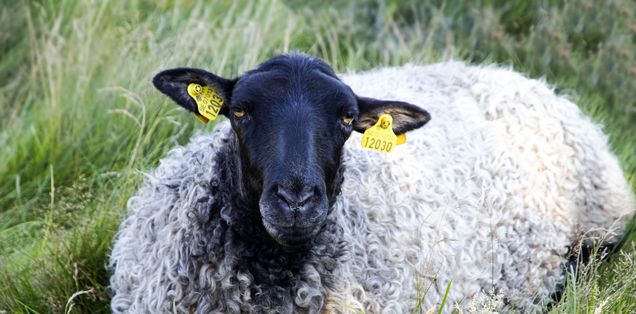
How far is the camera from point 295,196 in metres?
3.49

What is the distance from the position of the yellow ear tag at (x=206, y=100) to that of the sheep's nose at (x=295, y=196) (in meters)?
0.65

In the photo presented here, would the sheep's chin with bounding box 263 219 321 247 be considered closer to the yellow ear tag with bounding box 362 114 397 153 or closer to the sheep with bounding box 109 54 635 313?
the sheep with bounding box 109 54 635 313

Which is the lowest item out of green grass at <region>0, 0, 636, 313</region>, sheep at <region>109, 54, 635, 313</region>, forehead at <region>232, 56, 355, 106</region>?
green grass at <region>0, 0, 636, 313</region>

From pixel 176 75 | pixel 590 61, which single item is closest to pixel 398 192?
pixel 176 75

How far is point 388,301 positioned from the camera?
4.32 meters

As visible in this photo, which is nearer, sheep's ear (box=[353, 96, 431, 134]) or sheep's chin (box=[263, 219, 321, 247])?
sheep's chin (box=[263, 219, 321, 247])

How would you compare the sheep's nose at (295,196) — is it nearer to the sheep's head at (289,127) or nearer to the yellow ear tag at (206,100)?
the sheep's head at (289,127)

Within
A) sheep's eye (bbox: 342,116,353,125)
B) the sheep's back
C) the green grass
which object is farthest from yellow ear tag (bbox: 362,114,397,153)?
the green grass

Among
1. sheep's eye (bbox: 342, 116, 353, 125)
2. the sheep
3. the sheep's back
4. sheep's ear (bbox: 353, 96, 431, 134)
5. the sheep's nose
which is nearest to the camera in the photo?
the sheep's nose

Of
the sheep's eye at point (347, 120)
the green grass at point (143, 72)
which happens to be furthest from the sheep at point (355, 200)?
the green grass at point (143, 72)

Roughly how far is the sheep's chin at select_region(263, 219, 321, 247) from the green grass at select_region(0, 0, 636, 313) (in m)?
1.05

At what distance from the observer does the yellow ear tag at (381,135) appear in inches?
164

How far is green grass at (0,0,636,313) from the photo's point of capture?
189 inches

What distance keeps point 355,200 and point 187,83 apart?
1.04 metres
